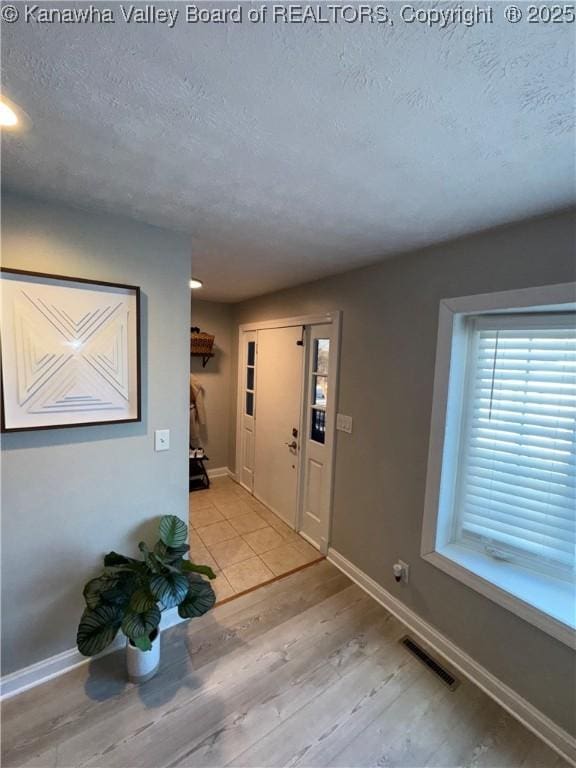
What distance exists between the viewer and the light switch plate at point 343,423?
253 centimetres

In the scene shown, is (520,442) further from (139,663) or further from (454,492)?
(139,663)

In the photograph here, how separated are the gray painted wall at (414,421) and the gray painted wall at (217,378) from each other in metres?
1.68

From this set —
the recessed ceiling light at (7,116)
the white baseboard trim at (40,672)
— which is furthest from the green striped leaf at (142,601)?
the recessed ceiling light at (7,116)

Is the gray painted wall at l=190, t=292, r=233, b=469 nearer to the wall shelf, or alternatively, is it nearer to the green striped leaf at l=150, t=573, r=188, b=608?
the wall shelf

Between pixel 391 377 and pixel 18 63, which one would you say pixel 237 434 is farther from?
pixel 18 63

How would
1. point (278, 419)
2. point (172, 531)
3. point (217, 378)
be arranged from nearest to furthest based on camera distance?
point (172, 531) < point (278, 419) < point (217, 378)

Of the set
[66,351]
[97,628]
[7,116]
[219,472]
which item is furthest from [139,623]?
[219,472]

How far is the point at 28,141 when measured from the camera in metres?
1.09

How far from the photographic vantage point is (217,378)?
171 inches

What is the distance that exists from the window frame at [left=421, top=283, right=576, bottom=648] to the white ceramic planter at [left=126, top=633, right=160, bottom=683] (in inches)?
64.0

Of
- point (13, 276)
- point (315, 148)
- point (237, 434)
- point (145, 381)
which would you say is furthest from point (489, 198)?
point (237, 434)

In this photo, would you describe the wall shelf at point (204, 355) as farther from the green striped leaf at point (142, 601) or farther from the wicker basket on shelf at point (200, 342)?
the green striped leaf at point (142, 601)

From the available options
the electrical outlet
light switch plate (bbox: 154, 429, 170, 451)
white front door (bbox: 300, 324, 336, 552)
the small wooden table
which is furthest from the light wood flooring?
the small wooden table

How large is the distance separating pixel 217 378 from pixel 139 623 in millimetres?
3124
